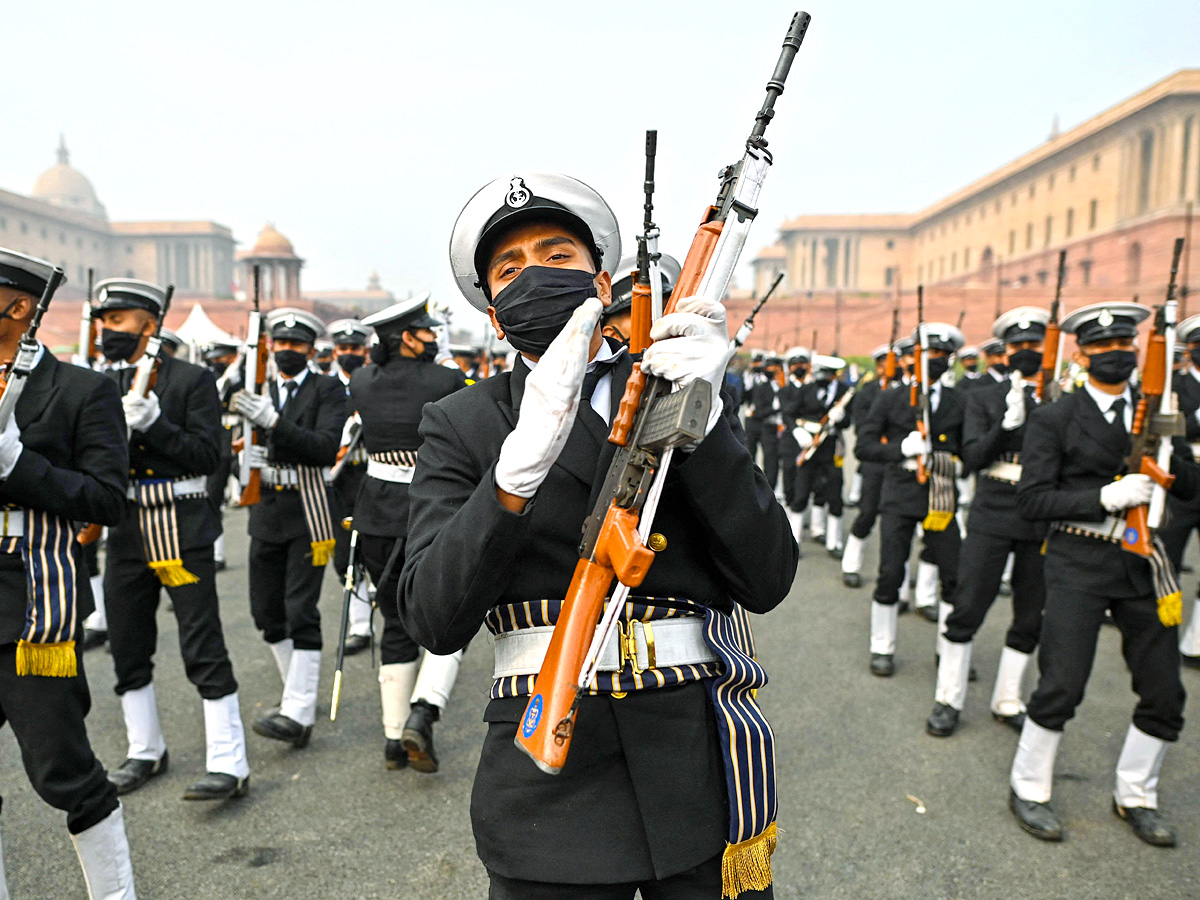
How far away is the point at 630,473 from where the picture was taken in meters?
1.45

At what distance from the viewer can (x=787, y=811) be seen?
3.92 m

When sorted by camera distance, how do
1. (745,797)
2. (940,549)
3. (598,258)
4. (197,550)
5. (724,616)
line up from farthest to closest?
(940,549), (197,550), (598,258), (724,616), (745,797)

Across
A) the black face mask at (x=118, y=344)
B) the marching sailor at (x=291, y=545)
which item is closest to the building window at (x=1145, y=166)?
the marching sailor at (x=291, y=545)

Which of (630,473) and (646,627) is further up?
(630,473)

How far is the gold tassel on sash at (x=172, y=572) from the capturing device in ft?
13.0

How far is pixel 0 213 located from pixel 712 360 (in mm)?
92621

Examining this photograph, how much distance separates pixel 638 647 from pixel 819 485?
9.00m

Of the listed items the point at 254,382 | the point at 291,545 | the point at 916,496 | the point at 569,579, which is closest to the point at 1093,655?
the point at 916,496

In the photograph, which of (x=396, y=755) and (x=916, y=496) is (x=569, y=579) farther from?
(x=916, y=496)

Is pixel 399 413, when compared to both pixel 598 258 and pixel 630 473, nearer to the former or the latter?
pixel 598 258

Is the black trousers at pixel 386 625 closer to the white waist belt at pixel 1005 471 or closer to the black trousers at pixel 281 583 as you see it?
the black trousers at pixel 281 583

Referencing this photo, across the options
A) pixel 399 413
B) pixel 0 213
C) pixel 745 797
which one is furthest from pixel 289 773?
pixel 0 213

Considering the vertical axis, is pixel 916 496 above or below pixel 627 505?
below

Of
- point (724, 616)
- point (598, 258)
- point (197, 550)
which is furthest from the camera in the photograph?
point (197, 550)
